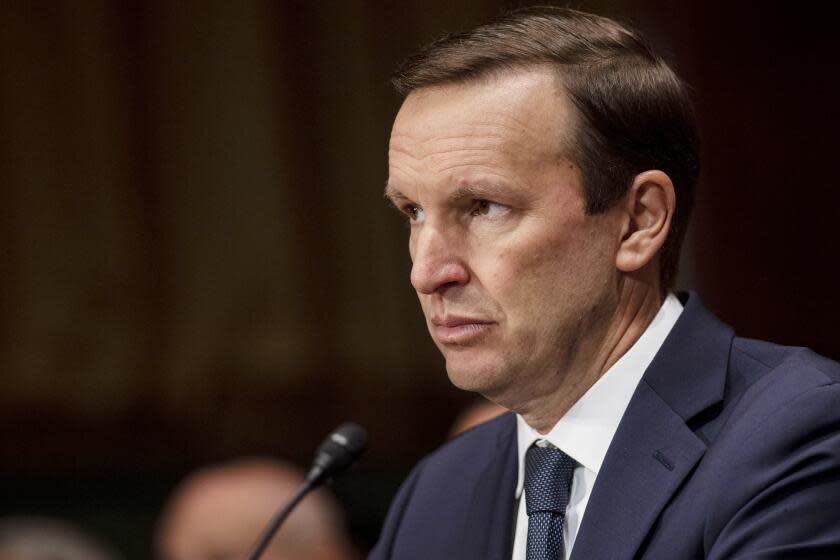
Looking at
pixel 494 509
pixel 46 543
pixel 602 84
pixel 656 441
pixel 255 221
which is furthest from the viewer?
pixel 255 221

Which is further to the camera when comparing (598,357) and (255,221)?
(255,221)

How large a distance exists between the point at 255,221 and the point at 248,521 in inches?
70.5

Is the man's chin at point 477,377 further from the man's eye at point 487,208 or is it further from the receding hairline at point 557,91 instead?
the receding hairline at point 557,91

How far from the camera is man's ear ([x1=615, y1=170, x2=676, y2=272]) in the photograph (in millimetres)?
2072

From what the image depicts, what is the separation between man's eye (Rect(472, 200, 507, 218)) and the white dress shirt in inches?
12.3

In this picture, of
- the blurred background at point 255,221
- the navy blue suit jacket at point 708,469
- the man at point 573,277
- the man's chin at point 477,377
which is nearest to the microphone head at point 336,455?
the navy blue suit jacket at point 708,469

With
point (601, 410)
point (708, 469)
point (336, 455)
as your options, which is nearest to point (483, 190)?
point (601, 410)

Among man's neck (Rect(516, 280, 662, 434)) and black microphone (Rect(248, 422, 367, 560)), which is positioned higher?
man's neck (Rect(516, 280, 662, 434))

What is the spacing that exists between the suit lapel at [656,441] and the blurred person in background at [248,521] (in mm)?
2003

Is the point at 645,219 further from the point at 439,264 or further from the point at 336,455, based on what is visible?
the point at 336,455

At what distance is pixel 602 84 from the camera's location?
205 centimetres

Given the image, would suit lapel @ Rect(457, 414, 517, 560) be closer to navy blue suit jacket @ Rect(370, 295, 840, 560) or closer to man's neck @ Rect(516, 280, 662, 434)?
navy blue suit jacket @ Rect(370, 295, 840, 560)

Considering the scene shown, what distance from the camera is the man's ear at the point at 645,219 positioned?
81.6 inches

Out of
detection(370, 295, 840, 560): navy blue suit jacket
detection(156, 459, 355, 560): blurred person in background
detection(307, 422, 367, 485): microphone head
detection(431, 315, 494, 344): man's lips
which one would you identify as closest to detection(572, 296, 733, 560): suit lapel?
detection(370, 295, 840, 560): navy blue suit jacket
